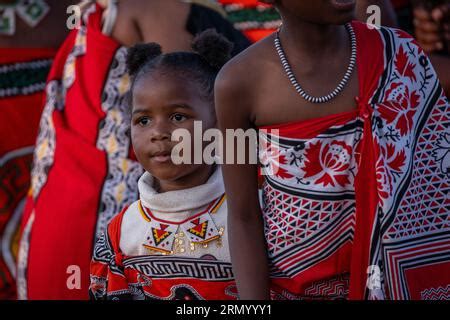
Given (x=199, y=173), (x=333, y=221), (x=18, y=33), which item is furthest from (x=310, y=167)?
(x=18, y=33)

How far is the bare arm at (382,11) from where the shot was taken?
9.83 ft

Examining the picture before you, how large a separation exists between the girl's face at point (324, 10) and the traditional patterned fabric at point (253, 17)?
6.28ft

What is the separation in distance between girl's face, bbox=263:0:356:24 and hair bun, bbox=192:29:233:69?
0.57m

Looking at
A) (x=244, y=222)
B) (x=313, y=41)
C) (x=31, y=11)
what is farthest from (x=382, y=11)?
(x=31, y=11)

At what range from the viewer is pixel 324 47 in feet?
8.13

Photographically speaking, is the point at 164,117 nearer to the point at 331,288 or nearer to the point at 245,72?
the point at 245,72

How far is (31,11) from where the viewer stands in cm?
444

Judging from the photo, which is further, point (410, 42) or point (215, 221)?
point (215, 221)

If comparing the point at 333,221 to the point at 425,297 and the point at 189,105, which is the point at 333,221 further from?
the point at 189,105

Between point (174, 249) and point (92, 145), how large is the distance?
1114 mm

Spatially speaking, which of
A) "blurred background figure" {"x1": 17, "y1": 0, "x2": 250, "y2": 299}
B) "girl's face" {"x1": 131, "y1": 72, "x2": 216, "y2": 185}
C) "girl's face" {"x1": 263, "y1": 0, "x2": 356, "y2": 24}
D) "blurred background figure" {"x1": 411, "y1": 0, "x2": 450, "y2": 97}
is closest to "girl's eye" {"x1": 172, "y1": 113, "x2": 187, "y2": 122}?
"girl's face" {"x1": 131, "y1": 72, "x2": 216, "y2": 185}

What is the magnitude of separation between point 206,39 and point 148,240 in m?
0.65

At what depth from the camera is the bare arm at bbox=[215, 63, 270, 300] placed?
2.51 meters

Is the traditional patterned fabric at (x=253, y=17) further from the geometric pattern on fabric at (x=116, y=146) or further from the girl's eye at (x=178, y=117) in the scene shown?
the girl's eye at (x=178, y=117)
